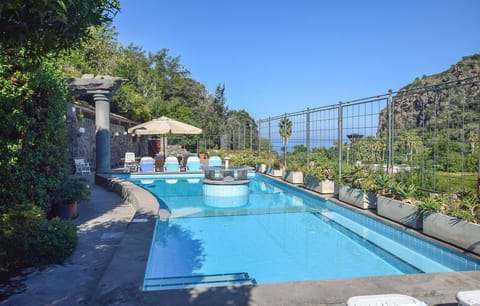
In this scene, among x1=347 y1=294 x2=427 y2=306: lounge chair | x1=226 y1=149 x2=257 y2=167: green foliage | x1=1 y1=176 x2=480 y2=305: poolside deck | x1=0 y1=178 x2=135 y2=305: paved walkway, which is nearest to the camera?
x1=347 y1=294 x2=427 y2=306: lounge chair

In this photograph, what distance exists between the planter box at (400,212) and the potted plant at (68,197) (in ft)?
17.1

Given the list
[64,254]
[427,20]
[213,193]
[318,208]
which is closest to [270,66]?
[427,20]

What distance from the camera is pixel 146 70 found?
38.2 m

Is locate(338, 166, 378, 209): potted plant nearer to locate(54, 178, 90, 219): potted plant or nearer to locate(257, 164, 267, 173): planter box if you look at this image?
locate(54, 178, 90, 219): potted plant

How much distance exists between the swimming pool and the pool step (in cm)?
1

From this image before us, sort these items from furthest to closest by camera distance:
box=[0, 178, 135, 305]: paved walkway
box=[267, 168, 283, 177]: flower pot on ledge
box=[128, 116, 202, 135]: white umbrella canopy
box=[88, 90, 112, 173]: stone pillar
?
box=[128, 116, 202, 135]: white umbrella canopy → box=[267, 168, 283, 177]: flower pot on ledge → box=[88, 90, 112, 173]: stone pillar → box=[0, 178, 135, 305]: paved walkway

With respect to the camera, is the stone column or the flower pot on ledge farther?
the flower pot on ledge

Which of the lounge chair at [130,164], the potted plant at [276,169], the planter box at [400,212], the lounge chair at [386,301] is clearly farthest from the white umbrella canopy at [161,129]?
the lounge chair at [386,301]

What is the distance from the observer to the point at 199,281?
12.8ft

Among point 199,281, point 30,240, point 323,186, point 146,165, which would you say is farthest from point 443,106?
point 146,165

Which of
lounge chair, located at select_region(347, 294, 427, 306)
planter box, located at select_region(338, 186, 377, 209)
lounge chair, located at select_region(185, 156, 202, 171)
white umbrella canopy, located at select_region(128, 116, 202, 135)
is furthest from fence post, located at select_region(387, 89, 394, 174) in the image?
white umbrella canopy, located at select_region(128, 116, 202, 135)

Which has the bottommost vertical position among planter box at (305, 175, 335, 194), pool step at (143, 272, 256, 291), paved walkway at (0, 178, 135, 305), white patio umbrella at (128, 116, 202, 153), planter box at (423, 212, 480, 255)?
pool step at (143, 272, 256, 291)

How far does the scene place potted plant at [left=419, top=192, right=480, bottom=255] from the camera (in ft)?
13.9

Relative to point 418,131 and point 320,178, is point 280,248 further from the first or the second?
point 320,178
